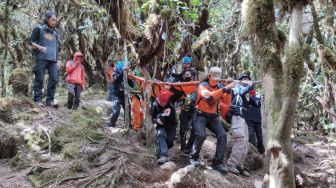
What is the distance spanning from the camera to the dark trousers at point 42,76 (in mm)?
9078

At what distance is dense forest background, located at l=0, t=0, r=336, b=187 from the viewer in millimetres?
4688

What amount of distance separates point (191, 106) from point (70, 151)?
272cm

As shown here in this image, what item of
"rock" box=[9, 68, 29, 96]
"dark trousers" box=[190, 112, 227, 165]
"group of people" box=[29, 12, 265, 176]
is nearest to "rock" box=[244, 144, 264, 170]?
"group of people" box=[29, 12, 265, 176]

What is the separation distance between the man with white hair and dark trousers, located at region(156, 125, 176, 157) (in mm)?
559

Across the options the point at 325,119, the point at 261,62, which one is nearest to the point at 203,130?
the point at 261,62

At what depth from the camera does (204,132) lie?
7.55m

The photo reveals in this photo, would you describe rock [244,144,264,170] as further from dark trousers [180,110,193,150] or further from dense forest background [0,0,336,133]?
dense forest background [0,0,336,133]

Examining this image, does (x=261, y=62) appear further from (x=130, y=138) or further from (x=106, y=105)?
(x=106, y=105)

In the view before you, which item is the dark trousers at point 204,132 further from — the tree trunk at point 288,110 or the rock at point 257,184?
the tree trunk at point 288,110

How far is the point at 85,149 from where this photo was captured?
301 inches

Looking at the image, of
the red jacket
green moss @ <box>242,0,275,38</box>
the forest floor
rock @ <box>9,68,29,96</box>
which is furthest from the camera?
the red jacket

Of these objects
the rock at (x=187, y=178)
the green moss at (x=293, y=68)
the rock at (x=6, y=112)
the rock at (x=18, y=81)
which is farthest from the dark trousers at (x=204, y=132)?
the rock at (x=18, y=81)

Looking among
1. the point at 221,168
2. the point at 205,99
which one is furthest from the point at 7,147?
the point at 221,168

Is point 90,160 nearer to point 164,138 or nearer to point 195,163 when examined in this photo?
point 164,138
